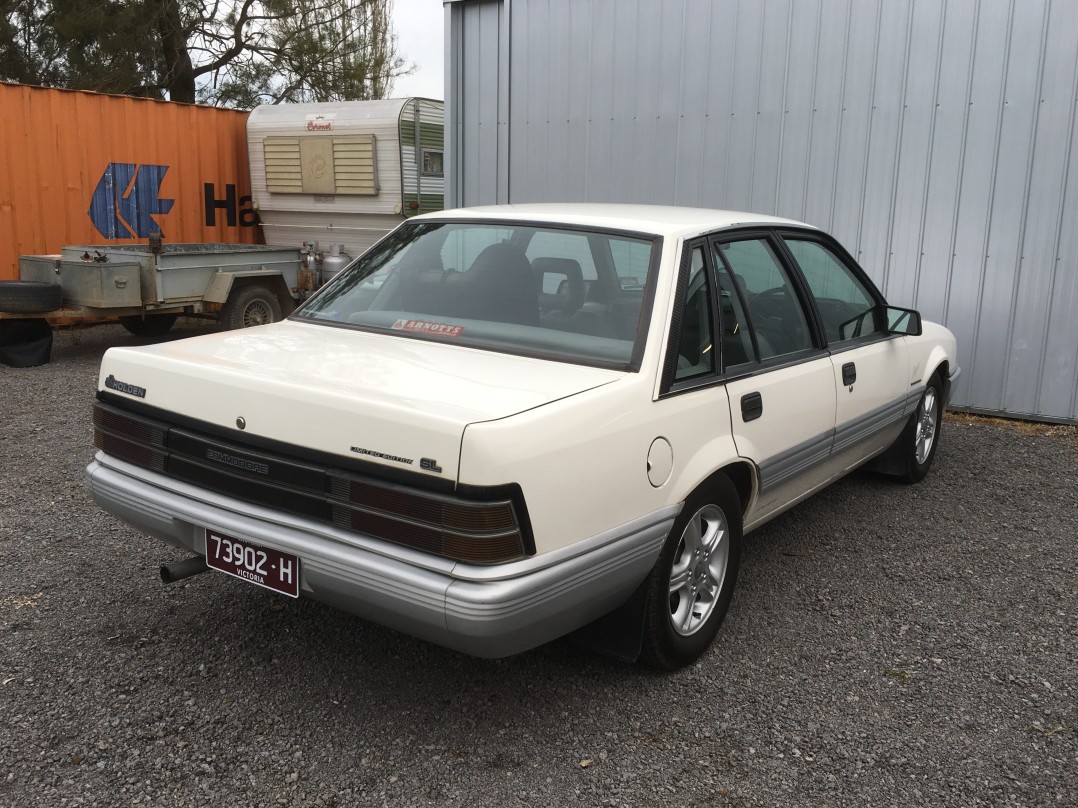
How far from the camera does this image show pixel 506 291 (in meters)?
3.47

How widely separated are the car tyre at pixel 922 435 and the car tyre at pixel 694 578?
236 centimetres

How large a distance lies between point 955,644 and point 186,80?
18.9m

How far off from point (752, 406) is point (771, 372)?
266 millimetres

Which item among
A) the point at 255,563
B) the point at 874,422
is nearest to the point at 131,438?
the point at 255,563

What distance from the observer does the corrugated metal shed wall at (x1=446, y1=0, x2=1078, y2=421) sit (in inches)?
271

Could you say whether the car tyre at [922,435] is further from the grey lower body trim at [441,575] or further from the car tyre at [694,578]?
the grey lower body trim at [441,575]

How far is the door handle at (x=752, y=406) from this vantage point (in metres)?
3.35

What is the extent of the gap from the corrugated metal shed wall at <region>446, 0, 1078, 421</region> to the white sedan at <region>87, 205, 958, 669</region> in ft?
11.7

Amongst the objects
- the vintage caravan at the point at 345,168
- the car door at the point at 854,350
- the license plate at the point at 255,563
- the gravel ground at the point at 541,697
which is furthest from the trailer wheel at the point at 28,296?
the car door at the point at 854,350

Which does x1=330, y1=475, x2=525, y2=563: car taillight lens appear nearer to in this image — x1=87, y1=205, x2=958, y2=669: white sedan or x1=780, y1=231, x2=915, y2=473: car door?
x1=87, y1=205, x2=958, y2=669: white sedan

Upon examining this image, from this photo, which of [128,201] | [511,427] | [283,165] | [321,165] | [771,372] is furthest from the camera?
[283,165]

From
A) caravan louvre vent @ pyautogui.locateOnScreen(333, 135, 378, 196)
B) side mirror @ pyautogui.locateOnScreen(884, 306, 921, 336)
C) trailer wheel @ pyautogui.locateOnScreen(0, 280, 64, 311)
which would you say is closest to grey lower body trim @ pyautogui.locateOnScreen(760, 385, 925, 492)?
side mirror @ pyautogui.locateOnScreen(884, 306, 921, 336)

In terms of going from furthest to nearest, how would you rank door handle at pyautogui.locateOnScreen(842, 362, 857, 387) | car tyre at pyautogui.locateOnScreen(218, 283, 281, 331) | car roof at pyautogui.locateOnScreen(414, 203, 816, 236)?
car tyre at pyautogui.locateOnScreen(218, 283, 281, 331) → door handle at pyautogui.locateOnScreen(842, 362, 857, 387) → car roof at pyautogui.locateOnScreen(414, 203, 816, 236)

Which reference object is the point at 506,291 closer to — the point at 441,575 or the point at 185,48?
the point at 441,575
